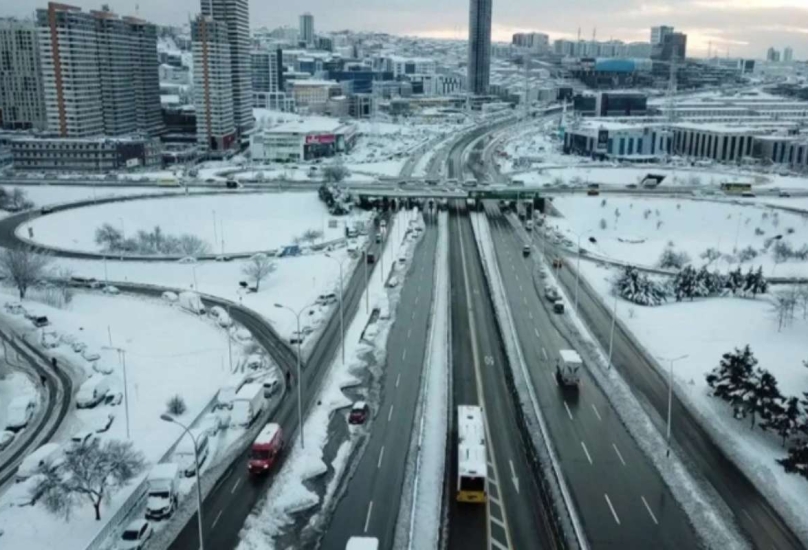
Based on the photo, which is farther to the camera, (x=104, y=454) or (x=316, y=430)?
(x=316, y=430)

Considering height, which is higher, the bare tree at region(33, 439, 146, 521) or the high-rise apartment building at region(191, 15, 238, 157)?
the high-rise apartment building at region(191, 15, 238, 157)

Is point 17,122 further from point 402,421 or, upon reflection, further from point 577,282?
point 402,421

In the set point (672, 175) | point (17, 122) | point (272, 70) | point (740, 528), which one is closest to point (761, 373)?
point (740, 528)

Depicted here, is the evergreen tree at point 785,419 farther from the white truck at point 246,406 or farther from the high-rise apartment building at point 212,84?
the high-rise apartment building at point 212,84

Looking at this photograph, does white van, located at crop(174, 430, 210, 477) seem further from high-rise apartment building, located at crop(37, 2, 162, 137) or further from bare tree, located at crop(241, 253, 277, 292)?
high-rise apartment building, located at crop(37, 2, 162, 137)

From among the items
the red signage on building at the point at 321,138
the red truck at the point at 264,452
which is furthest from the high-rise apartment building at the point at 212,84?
the red truck at the point at 264,452

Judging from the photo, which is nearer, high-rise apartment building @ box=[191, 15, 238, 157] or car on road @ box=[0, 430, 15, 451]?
car on road @ box=[0, 430, 15, 451]

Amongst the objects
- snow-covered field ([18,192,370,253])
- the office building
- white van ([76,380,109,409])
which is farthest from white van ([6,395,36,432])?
the office building
